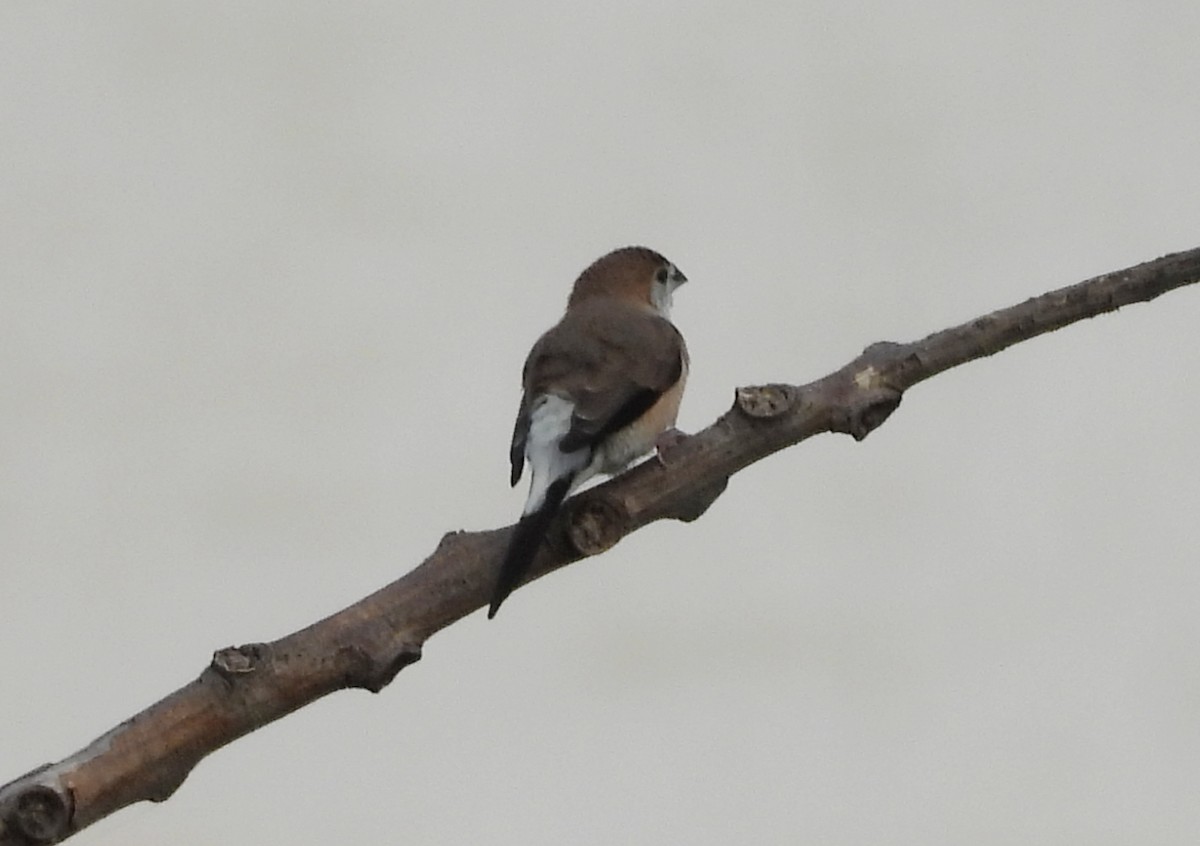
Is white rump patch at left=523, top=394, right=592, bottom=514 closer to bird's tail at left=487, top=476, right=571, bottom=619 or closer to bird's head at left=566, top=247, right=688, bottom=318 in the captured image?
bird's tail at left=487, top=476, right=571, bottom=619

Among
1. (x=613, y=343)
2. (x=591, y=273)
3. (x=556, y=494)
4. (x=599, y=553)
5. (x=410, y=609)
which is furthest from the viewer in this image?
Answer: (x=591, y=273)

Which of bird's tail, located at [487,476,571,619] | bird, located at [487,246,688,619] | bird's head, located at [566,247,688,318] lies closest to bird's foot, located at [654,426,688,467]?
bird, located at [487,246,688,619]

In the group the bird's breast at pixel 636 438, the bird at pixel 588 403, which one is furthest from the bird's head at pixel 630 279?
the bird's breast at pixel 636 438

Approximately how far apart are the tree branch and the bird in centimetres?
6

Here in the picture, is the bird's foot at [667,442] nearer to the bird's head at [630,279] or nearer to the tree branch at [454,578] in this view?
the tree branch at [454,578]

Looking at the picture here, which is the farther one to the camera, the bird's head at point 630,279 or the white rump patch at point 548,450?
the bird's head at point 630,279

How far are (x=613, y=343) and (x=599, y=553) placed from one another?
71 centimetres

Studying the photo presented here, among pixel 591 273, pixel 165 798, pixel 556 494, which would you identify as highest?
pixel 591 273

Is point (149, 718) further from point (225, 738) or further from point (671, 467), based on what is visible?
point (671, 467)

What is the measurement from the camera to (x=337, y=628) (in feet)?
4.93

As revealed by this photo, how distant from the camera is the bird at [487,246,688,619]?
185 centimetres

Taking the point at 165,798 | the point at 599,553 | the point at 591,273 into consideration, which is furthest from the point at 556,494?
the point at 591,273

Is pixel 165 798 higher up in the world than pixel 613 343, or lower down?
lower down

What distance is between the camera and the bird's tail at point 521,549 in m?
1.56
